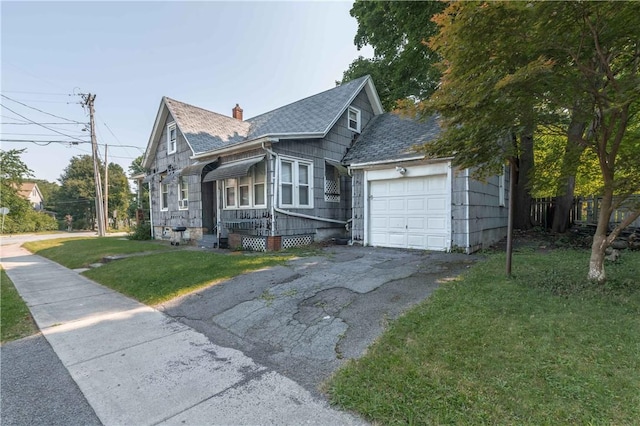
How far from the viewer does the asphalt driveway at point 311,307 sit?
3.46m

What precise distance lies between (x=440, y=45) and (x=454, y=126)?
130 cm

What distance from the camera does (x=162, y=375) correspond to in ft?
10.3

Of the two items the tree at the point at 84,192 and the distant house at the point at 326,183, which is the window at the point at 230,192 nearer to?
the distant house at the point at 326,183

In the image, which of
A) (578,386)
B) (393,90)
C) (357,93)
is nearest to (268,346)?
(578,386)

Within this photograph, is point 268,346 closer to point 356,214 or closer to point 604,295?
point 604,295

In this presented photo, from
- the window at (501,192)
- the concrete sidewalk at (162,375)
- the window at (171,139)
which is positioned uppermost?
the window at (171,139)

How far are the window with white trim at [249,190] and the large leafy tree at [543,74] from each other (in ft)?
23.4

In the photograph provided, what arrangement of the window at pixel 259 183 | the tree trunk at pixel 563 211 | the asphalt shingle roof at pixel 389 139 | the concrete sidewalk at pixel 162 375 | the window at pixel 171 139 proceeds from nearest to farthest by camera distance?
the concrete sidewalk at pixel 162 375, the asphalt shingle roof at pixel 389 139, the window at pixel 259 183, the tree trunk at pixel 563 211, the window at pixel 171 139

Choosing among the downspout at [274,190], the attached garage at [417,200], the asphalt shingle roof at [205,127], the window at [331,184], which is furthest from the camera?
the asphalt shingle roof at [205,127]

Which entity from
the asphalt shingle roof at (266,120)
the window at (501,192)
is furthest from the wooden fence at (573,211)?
the asphalt shingle roof at (266,120)

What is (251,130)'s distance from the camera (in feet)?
50.2

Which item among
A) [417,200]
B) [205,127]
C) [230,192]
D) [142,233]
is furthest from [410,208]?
[142,233]

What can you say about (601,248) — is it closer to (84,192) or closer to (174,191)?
(174,191)

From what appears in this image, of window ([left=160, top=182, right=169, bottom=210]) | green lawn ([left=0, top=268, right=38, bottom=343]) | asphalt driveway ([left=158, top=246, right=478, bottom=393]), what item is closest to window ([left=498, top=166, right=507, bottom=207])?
asphalt driveway ([left=158, top=246, right=478, bottom=393])
